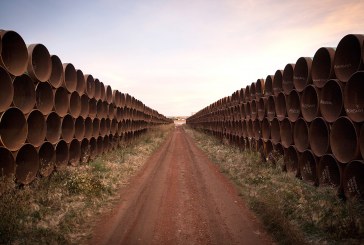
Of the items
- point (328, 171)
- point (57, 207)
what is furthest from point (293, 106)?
point (57, 207)

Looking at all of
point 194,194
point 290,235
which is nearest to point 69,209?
point 194,194

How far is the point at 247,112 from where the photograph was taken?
1606cm

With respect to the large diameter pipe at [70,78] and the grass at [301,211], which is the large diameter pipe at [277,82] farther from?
the large diameter pipe at [70,78]

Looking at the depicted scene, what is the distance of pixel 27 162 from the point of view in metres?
8.03

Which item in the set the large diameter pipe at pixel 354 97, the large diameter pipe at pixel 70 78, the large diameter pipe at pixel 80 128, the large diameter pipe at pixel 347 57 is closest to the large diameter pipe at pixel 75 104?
the large diameter pipe at pixel 70 78

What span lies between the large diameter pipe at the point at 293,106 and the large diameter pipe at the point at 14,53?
7245 millimetres

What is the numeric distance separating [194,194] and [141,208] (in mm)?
1741

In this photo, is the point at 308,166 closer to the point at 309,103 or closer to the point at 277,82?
the point at 309,103

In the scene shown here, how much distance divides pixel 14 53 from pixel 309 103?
7.42 m

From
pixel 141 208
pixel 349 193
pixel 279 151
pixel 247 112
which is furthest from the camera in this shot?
pixel 247 112

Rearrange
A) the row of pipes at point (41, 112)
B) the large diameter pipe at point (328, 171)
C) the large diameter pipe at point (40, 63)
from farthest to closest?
the large diameter pipe at point (40, 63) → the large diameter pipe at point (328, 171) → the row of pipes at point (41, 112)

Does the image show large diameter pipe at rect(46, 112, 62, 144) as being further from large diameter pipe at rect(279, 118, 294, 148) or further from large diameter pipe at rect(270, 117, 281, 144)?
large diameter pipe at rect(270, 117, 281, 144)

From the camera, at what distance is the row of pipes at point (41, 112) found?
281 inches

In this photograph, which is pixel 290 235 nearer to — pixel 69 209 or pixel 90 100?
pixel 69 209
